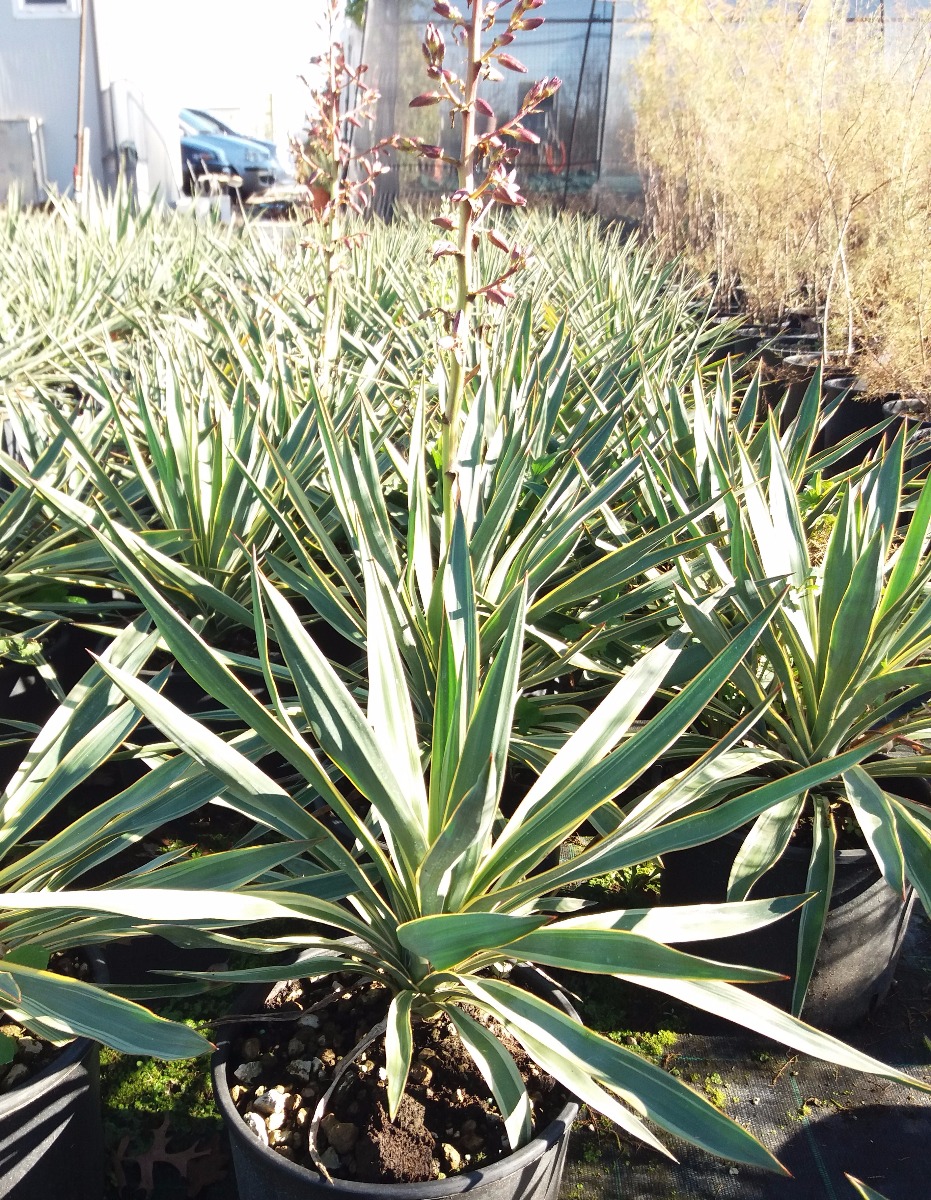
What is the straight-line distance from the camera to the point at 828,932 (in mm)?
1453

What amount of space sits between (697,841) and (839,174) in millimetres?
5786

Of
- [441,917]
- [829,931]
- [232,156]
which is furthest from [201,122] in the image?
[441,917]

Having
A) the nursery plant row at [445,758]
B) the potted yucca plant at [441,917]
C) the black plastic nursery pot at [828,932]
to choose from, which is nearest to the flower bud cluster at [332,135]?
the nursery plant row at [445,758]

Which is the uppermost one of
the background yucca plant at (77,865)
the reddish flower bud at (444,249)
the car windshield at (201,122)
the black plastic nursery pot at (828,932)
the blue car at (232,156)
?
the car windshield at (201,122)

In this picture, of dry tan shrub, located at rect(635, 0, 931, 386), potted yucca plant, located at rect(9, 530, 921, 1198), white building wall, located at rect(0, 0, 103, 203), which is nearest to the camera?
potted yucca plant, located at rect(9, 530, 921, 1198)

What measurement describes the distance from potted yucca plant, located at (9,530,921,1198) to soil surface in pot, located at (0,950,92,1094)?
0.22 meters

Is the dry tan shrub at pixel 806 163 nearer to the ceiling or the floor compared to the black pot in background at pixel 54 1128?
nearer to the ceiling

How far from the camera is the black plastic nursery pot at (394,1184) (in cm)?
92

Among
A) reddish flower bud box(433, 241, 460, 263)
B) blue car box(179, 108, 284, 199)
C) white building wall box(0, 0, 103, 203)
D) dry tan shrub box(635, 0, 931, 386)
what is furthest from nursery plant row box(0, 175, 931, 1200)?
blue car box(179, 108, 284, 199)

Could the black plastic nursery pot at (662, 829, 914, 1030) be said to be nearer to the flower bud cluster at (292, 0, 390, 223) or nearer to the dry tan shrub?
the flower bud cluster at (292, 0, 390, 223)

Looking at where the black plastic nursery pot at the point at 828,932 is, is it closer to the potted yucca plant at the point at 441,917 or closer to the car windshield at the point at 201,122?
the potted yucca plant at the point at 441,917

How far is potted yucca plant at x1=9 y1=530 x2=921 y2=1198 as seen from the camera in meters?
0.89

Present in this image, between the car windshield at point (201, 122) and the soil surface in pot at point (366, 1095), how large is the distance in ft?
66.7

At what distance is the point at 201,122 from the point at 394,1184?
21.1m
